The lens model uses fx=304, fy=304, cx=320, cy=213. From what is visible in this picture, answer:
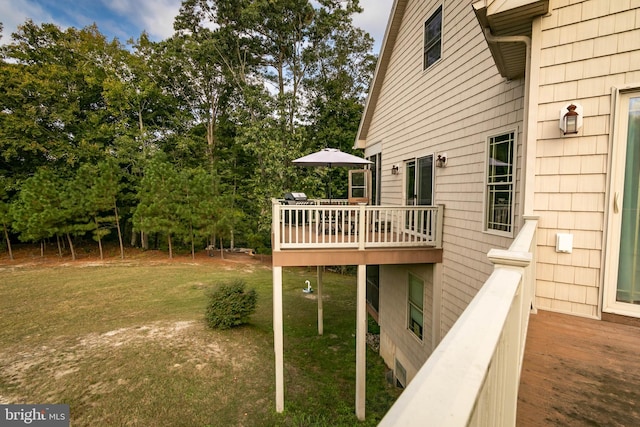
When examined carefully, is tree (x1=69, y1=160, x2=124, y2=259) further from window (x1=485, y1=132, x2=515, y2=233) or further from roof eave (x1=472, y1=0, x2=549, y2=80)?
roof eave (x1=472, y1=0, x2=549, y2=80)

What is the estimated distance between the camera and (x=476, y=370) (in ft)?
2.12

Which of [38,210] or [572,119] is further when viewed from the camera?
[38,210]

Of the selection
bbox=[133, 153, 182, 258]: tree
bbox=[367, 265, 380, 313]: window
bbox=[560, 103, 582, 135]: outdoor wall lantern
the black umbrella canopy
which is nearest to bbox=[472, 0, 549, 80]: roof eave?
bbox=[560, 103, 582, 135]: outdoor wall lantern

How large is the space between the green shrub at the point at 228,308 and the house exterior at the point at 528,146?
186 inches

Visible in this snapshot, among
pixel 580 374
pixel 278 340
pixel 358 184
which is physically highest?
pixel 358 184

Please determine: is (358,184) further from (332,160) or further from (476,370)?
(476,370)

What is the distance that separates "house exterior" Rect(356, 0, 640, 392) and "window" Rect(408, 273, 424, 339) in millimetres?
47

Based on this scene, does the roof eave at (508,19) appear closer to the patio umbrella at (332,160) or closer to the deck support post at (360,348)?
the deck support post at (360,348)

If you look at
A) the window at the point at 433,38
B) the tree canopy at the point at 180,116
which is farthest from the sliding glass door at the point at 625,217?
the tree canopy at the point at 180,116

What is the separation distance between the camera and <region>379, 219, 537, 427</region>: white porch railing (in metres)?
0.51

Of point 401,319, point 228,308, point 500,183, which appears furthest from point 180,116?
point 500,183

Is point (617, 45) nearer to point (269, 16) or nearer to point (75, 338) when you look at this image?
point (75, 338)

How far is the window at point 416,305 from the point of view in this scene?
695 centimetres

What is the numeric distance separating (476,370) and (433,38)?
7292 millimetres
